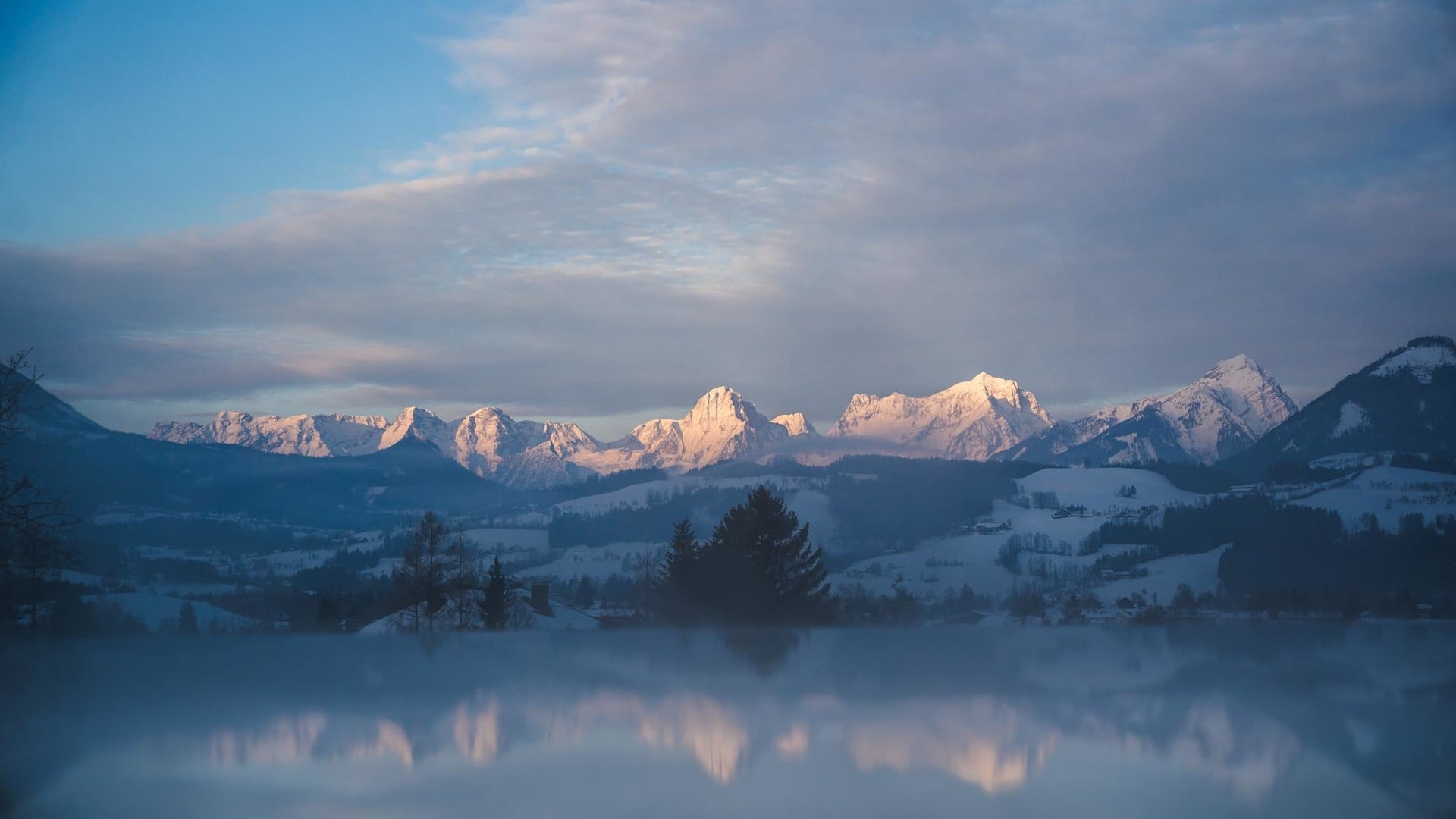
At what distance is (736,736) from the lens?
8117 millimetres

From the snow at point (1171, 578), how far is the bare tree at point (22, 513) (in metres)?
71.0

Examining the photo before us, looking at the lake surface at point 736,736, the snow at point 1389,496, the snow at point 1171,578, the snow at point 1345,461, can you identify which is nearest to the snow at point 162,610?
the lake surface at point 736,736

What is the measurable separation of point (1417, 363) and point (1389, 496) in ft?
278

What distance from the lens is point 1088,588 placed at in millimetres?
99562

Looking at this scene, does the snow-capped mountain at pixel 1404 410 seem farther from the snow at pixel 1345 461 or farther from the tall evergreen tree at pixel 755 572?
the tall evergreen tree at pixel 755 572

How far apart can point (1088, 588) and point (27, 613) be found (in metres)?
93.3

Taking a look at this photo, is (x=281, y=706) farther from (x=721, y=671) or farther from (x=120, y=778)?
(x=721, y=671)

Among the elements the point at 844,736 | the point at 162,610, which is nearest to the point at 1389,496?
the point at 162,610

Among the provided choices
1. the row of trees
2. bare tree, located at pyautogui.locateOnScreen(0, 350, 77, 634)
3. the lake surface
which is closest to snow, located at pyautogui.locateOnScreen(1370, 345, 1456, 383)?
the row of trees

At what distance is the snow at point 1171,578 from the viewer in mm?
82750

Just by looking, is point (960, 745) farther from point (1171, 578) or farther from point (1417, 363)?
point (1417, 363)

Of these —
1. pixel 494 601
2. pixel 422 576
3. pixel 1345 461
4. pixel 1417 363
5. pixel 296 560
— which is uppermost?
pixel 1417 363

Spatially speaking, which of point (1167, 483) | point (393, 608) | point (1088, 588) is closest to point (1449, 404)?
point (1167, 483)

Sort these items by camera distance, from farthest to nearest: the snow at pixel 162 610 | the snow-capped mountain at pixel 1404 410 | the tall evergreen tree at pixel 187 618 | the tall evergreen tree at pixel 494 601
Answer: the snow-capped mountain at pixel 1404 410 < the tall evergreen tree at pixel 187 618 < the tall evergreen tree at pixel 494 601 < the snow at pixel 162 610
